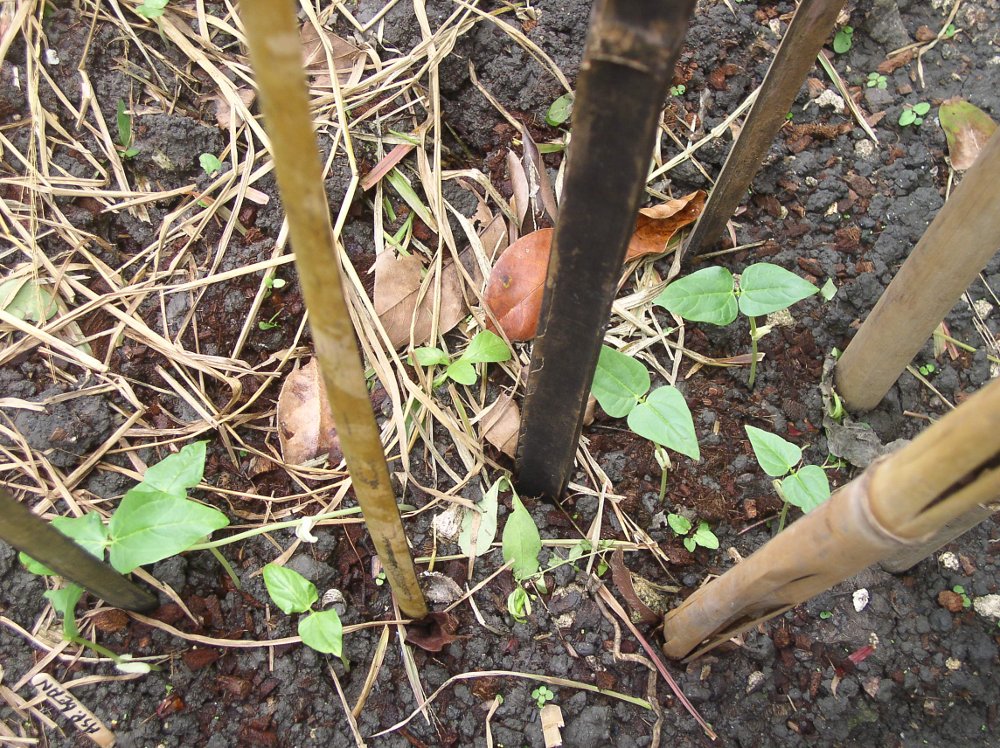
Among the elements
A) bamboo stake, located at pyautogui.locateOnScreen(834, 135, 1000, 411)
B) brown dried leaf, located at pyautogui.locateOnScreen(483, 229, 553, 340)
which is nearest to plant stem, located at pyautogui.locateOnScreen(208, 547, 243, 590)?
brown dried leaf, located at pyautogui.locateOnScreen(483, 229, 553, 340)

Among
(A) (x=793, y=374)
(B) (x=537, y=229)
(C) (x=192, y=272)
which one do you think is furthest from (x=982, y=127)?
(C) (x=192, y=272)

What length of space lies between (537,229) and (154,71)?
752 millimetres

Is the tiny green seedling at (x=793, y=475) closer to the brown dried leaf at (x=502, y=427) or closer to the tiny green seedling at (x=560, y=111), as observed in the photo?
the brown dried leaf at (x=502, y=427)

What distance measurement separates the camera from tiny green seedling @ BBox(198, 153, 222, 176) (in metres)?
1.30

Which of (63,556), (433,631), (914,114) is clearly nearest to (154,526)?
(63,556)

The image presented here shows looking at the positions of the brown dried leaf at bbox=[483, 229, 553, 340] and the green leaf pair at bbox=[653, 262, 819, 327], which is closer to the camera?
the green leaf pair at bbox=[653, 262, 819, 327]

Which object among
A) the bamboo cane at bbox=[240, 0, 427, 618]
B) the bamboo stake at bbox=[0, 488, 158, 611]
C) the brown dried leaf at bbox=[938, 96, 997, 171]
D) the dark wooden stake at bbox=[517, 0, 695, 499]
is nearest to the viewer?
the bamboo cane at bbox=[240, 0, 427, 618]

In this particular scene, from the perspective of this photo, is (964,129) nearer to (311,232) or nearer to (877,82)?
(877,82)

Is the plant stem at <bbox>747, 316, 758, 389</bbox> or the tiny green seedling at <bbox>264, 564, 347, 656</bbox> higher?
the plant stem at <bbox>747, 316, 758, 389</bbox>

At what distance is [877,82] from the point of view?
1555mm

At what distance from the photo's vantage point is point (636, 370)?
1063mm

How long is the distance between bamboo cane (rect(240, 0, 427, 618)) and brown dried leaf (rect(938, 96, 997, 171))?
1.35m

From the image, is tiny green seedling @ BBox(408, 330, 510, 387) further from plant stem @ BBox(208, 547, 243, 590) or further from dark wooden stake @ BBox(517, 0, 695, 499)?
plant stem @ BBox(208, 547, 243, 590)

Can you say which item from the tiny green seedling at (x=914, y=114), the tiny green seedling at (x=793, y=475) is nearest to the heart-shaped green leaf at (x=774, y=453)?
the tiny green seedling at (x=793, y=475)
